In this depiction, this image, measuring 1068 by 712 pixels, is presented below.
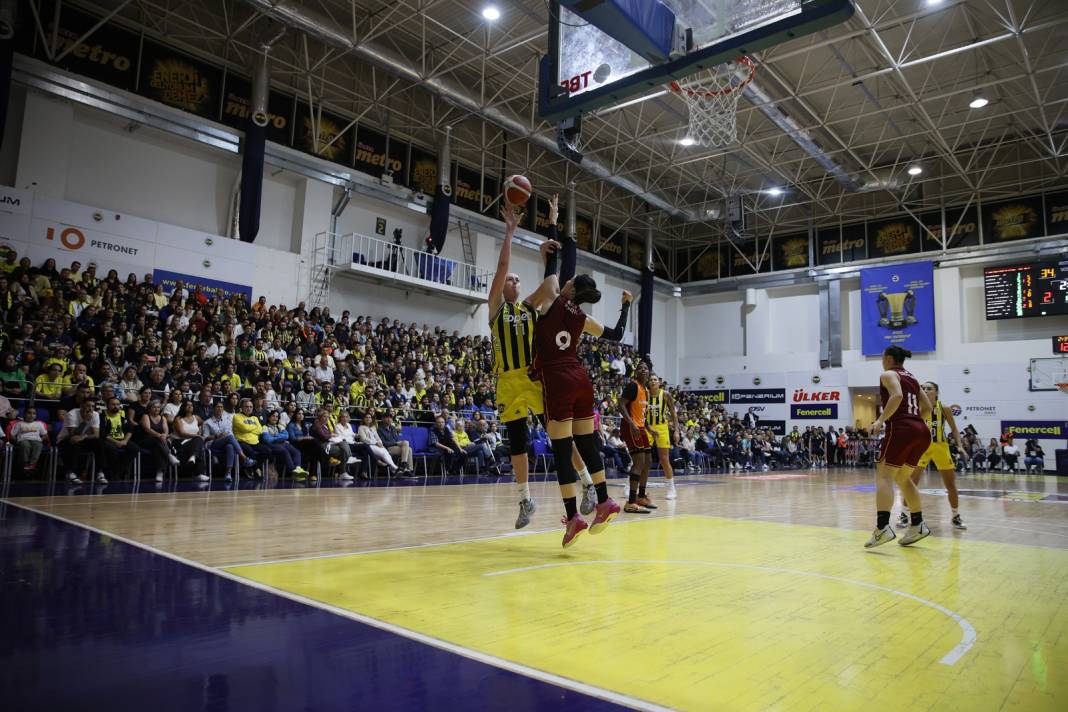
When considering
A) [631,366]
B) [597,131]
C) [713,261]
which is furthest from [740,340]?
[597,131]

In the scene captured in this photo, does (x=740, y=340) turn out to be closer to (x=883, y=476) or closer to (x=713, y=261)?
(x=713, y=261)

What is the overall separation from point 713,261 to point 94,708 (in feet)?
104

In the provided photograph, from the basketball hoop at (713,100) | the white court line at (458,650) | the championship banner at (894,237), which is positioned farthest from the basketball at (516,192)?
the championship banner at (894,237)

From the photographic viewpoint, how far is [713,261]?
31.4 meters

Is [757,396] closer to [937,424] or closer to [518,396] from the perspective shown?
[937,424]

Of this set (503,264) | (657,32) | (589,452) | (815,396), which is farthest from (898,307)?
(503,264)

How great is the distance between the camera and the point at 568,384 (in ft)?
14.1

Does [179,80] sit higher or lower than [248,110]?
higher

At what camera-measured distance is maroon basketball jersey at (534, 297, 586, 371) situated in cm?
437

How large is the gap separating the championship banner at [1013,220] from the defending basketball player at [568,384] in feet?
86.2

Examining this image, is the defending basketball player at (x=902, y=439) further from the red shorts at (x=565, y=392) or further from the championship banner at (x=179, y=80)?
the championship banner at (x=179, y=80)

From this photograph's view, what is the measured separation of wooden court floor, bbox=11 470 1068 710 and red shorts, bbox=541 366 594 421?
2.95 ft

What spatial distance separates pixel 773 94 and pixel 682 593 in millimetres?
19102

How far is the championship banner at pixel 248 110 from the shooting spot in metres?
16.9
